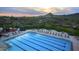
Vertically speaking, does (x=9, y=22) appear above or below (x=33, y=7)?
below

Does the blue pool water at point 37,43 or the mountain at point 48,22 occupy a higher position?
the mountain at point 48,22

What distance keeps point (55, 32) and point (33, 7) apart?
59cm

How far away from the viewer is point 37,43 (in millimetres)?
4277

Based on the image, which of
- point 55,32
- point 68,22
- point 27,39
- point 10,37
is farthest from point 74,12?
point 10,37

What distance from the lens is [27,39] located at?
4285 millimetres

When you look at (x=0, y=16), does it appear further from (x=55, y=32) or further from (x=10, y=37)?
(x=55, y=32)

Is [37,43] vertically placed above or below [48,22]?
below

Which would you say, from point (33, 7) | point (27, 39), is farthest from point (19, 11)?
point (27, 39)

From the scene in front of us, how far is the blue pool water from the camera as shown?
167 inches

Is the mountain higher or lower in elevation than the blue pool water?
higher

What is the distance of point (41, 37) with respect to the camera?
4.28 meters

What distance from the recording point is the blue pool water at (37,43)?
13.9ft

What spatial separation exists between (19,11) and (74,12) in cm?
97
